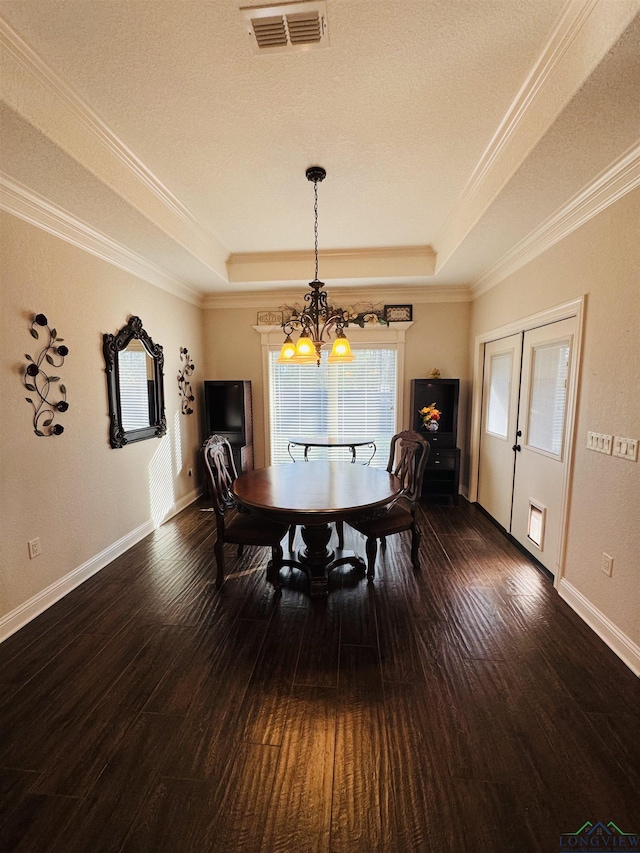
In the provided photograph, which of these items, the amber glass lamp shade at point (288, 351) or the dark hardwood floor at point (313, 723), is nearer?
the dark hardwood floor at point (313, 723)

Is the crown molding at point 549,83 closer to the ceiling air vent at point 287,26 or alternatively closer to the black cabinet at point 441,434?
the ceiling air vent at point 287,26

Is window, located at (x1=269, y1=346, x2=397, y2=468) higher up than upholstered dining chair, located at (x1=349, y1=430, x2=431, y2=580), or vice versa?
window, located at (x1=269, y1=346, x2=397, y2=468)

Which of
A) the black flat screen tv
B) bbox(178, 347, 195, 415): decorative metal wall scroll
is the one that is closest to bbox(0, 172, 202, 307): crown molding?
bbox(178, 347, 195, 415): decorative metal wall scroll

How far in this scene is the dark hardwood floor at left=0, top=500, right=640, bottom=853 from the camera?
1166 mm

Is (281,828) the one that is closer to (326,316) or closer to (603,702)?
(603,702)

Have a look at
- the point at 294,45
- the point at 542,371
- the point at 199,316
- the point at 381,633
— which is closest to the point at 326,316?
the point at 294,45

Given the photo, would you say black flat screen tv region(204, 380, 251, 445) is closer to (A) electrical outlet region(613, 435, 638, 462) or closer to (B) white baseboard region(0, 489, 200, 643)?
(B) white baseboard region(0, 489, 200, 643)

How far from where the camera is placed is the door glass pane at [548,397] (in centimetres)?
253

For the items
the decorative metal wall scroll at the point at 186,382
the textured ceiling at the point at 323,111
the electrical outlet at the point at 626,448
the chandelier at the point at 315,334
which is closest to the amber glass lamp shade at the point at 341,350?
the chandelier at the point at 315,334

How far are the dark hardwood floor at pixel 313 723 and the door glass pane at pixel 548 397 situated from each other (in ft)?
3.70

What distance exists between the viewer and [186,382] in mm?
4258

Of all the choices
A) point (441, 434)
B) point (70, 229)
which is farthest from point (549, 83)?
point (441, 434)

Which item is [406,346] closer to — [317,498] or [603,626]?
[317,498]

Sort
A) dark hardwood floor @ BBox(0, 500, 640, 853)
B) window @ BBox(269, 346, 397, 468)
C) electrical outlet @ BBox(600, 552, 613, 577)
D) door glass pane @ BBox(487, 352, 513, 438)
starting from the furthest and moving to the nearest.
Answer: window @ BBox(269, 346, 397, 468) → door glass pane @ BBox(487, 352, 513, 438) → electrical outlet @ BBox(600, 552, 613, 577) → dark hardwood floor @ BBox(0, 500, 640, 853)
